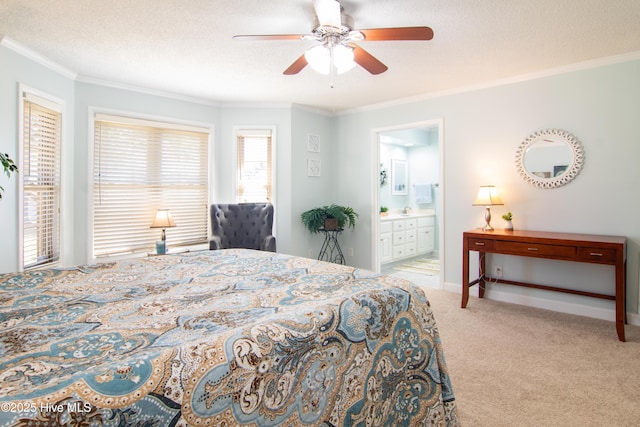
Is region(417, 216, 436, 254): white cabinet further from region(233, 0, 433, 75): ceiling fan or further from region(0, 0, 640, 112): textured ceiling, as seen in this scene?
region(233, 0, 433, 75): ceiling fan

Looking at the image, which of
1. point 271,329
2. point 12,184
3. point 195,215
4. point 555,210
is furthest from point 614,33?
point 12,184

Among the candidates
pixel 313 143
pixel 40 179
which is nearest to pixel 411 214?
pixel 313 143

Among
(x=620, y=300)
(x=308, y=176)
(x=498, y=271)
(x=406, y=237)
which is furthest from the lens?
(x=406, y=237)

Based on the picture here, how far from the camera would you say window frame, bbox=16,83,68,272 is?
2.98 m

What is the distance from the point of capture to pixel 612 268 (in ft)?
10.6

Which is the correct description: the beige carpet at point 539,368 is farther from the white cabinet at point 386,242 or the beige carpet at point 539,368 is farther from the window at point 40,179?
the window at point 40,179

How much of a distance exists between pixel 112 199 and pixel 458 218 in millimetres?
3967

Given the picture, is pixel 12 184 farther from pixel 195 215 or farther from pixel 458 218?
pixel 458 218

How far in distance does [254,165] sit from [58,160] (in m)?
2.18

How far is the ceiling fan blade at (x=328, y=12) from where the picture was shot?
6.47 ft

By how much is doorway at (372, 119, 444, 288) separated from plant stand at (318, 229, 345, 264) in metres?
0.57

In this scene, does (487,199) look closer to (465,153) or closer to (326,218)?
(465,153)

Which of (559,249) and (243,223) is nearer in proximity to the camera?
(559,249)

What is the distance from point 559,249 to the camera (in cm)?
310
